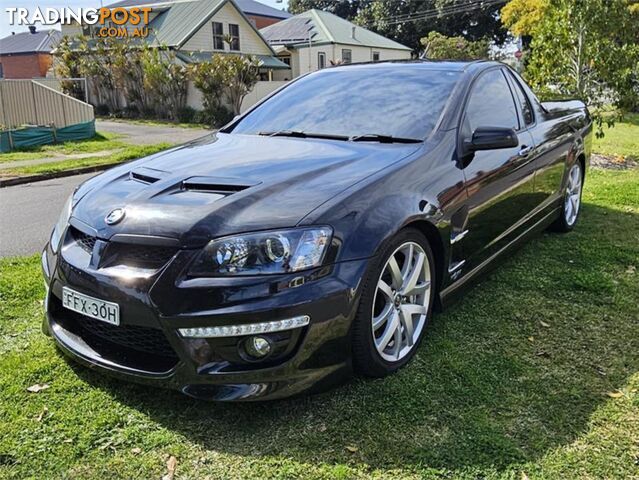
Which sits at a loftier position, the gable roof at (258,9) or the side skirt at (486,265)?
the gable roof at (258,9)

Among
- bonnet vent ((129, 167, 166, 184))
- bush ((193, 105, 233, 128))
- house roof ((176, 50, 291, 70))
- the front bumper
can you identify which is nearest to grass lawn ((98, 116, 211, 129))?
bush ((193, 105, 233, 128))

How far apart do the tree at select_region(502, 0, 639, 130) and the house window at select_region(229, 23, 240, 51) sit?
23.3m

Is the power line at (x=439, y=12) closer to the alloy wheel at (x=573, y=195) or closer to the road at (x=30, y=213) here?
the road at (x=30, y=213)

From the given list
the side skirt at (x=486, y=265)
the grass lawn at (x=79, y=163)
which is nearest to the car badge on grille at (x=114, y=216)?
the side skirt at (x=486, y=265)

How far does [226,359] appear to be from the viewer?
2.40m

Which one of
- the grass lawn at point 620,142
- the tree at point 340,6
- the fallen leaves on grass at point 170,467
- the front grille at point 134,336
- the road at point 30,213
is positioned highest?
the tree at point 340,6

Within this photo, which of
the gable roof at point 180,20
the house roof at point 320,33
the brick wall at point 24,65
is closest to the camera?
the gable roof at point 180,20

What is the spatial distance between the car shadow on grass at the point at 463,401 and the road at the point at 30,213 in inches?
125

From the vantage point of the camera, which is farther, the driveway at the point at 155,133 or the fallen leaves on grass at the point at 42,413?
the driveway at the point at 155,133

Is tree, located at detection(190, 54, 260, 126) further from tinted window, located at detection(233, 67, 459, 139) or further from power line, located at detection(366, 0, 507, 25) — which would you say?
power line, located at detection(366, 0, 507, 25)

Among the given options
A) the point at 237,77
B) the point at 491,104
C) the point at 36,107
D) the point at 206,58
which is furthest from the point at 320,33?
the point at 491,104

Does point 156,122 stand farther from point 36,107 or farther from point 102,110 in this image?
point 36,107

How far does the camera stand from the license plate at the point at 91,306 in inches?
96.5

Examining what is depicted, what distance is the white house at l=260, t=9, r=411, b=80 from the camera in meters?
36.2
